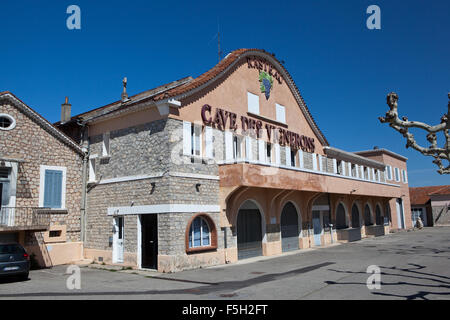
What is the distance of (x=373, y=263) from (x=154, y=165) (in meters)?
9.51

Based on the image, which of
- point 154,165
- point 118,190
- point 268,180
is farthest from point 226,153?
point 118,190

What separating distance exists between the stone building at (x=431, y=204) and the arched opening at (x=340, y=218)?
22.0 metres

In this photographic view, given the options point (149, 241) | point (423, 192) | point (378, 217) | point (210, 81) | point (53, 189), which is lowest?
point (149, 241)

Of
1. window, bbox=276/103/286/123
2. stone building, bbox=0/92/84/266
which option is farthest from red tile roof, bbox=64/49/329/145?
stone building, bbox=0/92/84/266

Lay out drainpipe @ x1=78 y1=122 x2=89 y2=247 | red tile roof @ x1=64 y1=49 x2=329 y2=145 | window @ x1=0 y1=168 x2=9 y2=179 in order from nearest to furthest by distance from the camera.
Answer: red tile roof @ x1=64 y1=49 x2=329 y2=145 → window @ x1=0 y1=168 x2=9 y2=179 → drainpipe @ x1=78 y1=122 x2=89 y2=247

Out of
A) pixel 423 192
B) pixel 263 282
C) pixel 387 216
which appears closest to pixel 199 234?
pixel 263 282

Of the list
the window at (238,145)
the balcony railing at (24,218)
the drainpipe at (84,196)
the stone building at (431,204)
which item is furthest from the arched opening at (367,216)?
the balcony railing at (24,218)

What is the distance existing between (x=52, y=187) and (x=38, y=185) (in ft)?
2.07

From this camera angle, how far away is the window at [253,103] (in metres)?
19.6

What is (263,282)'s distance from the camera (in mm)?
11570

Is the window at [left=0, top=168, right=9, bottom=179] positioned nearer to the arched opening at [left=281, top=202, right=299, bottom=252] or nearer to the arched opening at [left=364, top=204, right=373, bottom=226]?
the arched opening at [left=281, top=202, right=299, bottom=252]

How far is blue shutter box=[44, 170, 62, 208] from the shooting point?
1689 centimetres

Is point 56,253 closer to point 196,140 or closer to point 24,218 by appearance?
point 24,218
